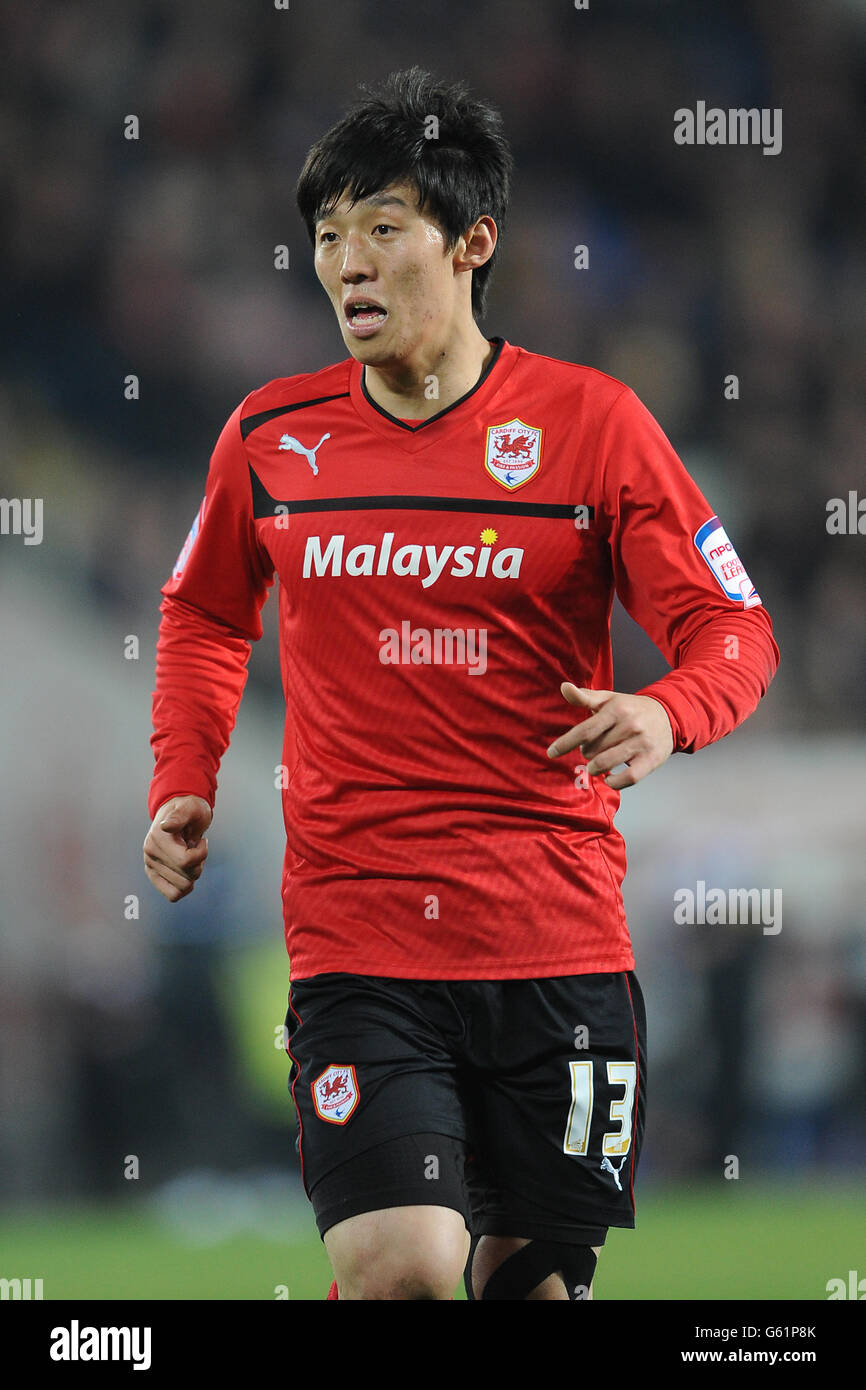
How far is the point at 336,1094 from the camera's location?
230 centimetres

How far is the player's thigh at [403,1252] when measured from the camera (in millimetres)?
2150

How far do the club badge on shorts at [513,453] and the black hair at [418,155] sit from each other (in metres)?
0.32

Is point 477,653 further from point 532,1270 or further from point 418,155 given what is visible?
point 532,1270

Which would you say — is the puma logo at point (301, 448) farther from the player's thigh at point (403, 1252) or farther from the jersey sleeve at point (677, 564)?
the player's thigh at point (403, 1252)

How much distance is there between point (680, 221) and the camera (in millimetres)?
5934

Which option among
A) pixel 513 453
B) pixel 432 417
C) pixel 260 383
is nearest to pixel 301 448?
pixel 432 417

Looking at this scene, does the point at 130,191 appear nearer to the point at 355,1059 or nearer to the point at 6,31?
the point at 6,31

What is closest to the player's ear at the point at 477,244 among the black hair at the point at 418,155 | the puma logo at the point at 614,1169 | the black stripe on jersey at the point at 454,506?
the black hair at the point at 418,155

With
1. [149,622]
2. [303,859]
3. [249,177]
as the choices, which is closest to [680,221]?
[249,177]

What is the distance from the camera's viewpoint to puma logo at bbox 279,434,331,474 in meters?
2.62

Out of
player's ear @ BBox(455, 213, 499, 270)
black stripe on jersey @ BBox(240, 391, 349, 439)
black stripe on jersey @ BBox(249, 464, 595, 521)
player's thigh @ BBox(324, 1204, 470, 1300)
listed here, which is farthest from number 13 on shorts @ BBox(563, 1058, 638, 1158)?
player's ear @ BBox(455, 213, 499, 270)

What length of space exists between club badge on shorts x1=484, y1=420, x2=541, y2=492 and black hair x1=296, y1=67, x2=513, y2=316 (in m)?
0.32

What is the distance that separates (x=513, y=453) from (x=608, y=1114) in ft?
3.35

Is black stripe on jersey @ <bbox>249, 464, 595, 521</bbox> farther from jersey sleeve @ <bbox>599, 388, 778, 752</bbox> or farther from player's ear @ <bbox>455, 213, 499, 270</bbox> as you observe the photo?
player's ear @ <bbox>455, 213, 499, 270</bbox>
